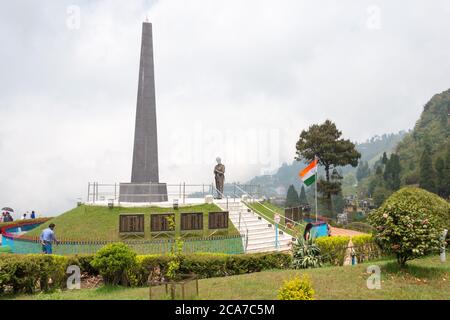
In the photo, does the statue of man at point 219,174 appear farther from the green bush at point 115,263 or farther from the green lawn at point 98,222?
the green bush at point 115,263

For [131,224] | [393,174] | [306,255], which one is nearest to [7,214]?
[131,224]

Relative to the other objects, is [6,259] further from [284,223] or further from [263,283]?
[284,223]

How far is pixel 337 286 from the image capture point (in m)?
9.03

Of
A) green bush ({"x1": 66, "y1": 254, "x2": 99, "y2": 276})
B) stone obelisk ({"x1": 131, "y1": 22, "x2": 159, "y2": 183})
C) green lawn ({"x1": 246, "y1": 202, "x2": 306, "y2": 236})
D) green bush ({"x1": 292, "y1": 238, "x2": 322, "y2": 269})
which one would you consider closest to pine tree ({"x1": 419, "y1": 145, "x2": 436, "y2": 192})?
green lawn ({"x1": 246, "y1": 202, "x2": 306, "y2": 236})

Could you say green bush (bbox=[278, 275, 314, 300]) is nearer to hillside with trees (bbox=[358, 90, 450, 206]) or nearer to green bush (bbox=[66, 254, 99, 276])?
green bush (bbox=[66, 254, 99, 276])

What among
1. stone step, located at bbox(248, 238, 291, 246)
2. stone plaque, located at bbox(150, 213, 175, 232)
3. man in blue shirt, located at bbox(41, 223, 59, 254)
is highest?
stone plaque, located at bbox(150, 213, 175, 232)

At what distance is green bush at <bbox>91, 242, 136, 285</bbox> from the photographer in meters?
10.5

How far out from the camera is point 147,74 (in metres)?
22.8

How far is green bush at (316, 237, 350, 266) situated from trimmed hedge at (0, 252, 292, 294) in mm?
1590

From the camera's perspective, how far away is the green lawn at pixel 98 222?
1719 cm

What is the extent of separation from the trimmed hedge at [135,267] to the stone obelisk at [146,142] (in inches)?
408

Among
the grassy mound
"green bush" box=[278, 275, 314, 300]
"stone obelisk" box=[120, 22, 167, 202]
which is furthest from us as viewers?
"stone obelisk" box=[120, 22, 167, 202]

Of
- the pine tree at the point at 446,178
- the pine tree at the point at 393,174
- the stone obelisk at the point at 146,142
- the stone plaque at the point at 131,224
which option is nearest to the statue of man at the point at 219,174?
the stone obelisk at the point at 146,142
